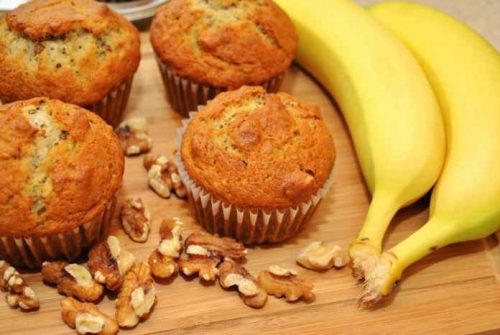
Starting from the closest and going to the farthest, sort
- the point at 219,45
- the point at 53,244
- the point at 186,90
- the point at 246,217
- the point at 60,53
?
the point at 53,244 → the point at 246,217 → the point at 60,53 → the point at 219,45 → the point at 186,90

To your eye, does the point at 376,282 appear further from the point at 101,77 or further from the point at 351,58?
the point at 101,77

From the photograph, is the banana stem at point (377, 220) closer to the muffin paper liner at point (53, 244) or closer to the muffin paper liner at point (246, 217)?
the muffin paper liner at point (246, 217)

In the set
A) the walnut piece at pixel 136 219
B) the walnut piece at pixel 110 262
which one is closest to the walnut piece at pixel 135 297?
the walnut piece at pixel 110 262

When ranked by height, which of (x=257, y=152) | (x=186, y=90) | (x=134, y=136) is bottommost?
(x=134, y=136)

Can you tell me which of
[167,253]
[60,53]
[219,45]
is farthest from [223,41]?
[167,253]

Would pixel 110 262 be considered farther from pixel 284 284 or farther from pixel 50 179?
pixel 284 284

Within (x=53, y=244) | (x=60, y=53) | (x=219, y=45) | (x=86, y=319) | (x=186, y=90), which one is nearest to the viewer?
(x=86, y=319)

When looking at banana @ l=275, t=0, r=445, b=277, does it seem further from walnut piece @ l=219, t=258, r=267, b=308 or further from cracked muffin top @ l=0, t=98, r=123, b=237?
cracked muffin top @ l=0, t=98, r=123, b=237
